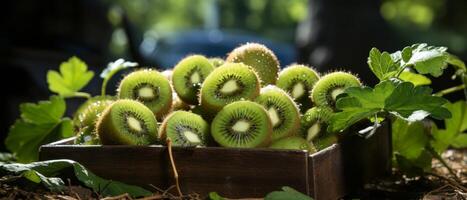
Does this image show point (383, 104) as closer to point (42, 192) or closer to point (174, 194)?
point (174, 194)

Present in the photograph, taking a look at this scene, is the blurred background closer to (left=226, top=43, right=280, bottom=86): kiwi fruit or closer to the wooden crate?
(left=226, top=43, right=280, bottom=86): kiwi fruit

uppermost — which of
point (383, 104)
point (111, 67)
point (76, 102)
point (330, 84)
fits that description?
point (76, 102)

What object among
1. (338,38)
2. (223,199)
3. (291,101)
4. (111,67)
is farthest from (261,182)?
(338,38)

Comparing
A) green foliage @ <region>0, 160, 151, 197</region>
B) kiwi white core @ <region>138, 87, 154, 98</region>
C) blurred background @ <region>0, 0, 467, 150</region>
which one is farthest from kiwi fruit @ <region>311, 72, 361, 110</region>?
blurred background @ <region>0, 0, 467, 150</region>

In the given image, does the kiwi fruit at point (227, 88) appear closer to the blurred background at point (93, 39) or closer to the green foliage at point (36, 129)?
the green foliage at point (36, 129)

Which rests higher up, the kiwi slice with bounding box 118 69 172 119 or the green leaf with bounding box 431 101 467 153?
the green leaf with bounding box 431 101 467 153

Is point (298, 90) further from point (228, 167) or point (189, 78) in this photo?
point (228, 167)
